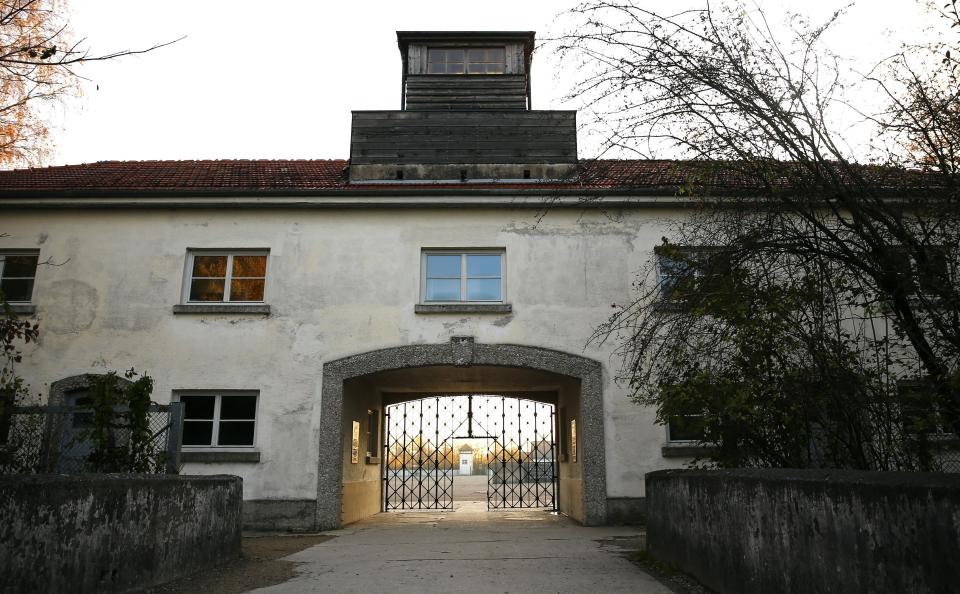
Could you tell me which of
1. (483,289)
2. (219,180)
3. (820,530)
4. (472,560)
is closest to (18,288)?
Result: (219,180)

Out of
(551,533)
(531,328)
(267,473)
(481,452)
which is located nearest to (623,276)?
(531,328)

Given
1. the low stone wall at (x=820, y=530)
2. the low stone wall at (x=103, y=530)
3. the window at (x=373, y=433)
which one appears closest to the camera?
the low stone wall at (x=820, y=530)

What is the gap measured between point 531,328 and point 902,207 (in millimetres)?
7809

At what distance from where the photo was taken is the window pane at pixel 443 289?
13633mm

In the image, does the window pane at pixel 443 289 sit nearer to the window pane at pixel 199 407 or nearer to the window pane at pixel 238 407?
the window pane at pixel 238 407

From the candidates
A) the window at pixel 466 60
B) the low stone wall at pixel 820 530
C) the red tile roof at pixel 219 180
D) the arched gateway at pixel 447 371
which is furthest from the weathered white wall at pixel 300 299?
the low stone wall at pixel 820 530

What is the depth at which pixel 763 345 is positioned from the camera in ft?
22.8

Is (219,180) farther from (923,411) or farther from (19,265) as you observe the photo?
(923,411)

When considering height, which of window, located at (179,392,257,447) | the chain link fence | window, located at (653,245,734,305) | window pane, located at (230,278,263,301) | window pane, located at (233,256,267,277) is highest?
window pane, located at (233,256,267,277)

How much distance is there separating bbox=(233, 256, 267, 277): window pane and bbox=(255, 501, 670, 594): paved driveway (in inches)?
199

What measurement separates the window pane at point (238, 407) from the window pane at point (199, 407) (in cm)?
22

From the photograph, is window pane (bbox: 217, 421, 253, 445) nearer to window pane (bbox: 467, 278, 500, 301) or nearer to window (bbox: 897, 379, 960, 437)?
window pane (bbox: 467, 278, 500, 301)

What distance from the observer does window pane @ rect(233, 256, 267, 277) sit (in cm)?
1379

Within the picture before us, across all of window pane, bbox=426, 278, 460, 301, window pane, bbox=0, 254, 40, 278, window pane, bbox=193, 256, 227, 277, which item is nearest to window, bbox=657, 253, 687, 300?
window pane, bbox=426, 278, 460, 301
